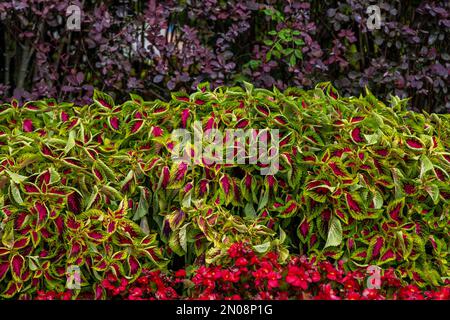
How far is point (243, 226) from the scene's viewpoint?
9.52 ft

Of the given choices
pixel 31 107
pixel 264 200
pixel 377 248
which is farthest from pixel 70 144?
pixel 377 248

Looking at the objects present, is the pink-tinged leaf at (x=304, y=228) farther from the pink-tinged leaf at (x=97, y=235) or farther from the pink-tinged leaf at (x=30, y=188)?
the pink-tinged leaf at (x=30, y=188)

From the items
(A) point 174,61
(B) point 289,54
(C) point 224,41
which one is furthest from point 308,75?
(A) point 174,61

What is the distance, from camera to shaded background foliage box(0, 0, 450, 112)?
4.49 meters

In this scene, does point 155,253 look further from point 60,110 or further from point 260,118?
point 60,110

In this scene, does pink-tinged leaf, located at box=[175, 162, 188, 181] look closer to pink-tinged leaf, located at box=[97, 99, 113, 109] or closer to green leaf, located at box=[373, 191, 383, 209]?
pink-tinged leaf, located at box=[97, 99, 113, 109]

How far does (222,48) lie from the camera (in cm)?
453

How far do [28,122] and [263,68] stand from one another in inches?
65.6

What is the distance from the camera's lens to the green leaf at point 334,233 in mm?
2916

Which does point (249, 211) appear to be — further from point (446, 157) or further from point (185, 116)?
point (446, 157)

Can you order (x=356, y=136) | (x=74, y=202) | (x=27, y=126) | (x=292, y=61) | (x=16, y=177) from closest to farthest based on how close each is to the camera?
(x=16, y=177), (x=74, y=202), (x=356, y=136), (x=27, y=126), (x=292, y=61)

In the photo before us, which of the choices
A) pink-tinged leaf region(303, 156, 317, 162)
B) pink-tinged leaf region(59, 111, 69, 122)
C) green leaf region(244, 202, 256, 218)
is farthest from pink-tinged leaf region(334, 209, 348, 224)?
pink-tinged leaf region(59, 111, 69, 122)

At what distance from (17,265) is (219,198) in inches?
33.0

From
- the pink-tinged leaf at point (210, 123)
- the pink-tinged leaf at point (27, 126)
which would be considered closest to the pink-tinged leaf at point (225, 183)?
the pink-tinged leaf at point (210, 123)
